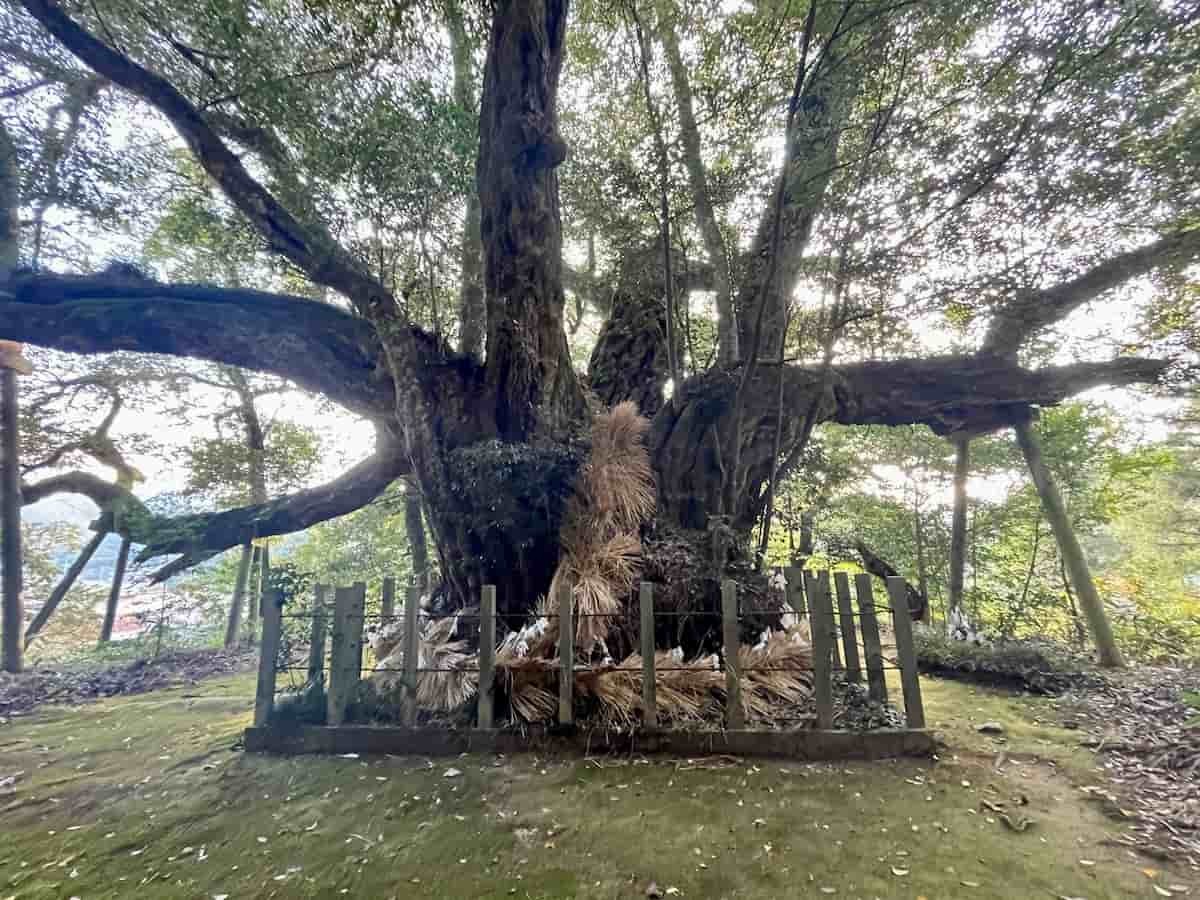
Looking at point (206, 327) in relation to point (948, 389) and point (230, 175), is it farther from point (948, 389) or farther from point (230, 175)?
point (948, 389)

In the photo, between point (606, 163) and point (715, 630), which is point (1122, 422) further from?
point (606, 163)

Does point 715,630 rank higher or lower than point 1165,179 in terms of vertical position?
lower

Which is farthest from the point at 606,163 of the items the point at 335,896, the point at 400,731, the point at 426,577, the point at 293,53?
the point at 335,896

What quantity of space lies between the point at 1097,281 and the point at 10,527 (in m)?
10.9

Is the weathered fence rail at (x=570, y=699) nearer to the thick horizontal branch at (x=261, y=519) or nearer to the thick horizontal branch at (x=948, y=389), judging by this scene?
the thick horizontal branch at (x=948, y=389)

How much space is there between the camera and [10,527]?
537 centimetres

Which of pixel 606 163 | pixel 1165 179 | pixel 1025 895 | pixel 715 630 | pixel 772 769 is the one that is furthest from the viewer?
pixel 606 163

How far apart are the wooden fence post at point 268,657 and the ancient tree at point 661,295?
1210mm

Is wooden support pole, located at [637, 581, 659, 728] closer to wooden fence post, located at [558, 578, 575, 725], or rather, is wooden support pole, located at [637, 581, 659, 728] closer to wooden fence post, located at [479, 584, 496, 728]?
wooden fence post, located at [558, 578, 575, 725]

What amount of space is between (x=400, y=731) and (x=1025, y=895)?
2697 mm

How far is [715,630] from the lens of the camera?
3604 millimetres

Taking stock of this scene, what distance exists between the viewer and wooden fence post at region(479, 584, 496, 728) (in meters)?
2.68

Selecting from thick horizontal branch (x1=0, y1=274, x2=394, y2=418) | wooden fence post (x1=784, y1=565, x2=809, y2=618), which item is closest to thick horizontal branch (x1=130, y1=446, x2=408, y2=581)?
thick horizontal branch (x1=0, y1=274, x2=394, y2=418)

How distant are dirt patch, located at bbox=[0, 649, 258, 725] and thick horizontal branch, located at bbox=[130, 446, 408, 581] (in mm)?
1043
